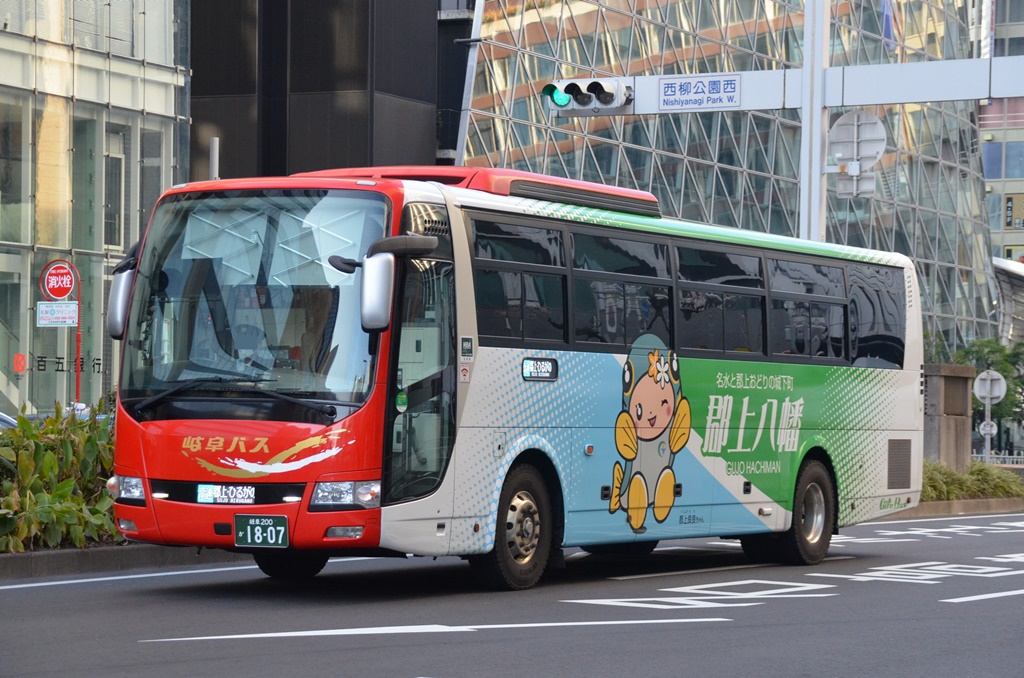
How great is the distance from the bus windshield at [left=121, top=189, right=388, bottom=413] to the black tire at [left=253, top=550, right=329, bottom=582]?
6.92 feet

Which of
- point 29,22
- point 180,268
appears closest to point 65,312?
point 180,268

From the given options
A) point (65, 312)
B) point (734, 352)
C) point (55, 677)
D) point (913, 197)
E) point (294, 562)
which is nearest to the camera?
point (55, 677)

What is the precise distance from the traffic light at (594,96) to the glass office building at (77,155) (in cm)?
1331

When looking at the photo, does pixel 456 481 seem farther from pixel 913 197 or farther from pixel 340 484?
pixel 913 197

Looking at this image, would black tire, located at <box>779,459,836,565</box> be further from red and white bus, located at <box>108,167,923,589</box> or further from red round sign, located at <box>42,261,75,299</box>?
red round sign, located at <box>42,261,75,299</box>

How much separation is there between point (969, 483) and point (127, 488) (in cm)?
2046

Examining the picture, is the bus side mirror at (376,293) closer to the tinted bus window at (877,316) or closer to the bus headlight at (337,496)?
the bus headlight at (337,496)

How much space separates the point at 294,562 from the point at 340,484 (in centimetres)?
236

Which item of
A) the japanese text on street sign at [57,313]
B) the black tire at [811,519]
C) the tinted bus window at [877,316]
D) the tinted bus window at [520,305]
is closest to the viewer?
the tinted bus window at [520,305]

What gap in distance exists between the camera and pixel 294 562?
13.7 metres

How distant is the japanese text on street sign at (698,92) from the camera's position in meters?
22.3

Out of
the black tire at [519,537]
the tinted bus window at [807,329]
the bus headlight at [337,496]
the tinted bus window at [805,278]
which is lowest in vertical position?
the black tire at [519,537]

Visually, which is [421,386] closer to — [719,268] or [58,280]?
[719,268]

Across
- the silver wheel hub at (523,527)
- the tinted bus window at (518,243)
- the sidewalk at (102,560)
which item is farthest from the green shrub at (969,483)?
the silver wheel hub at (523,527)
